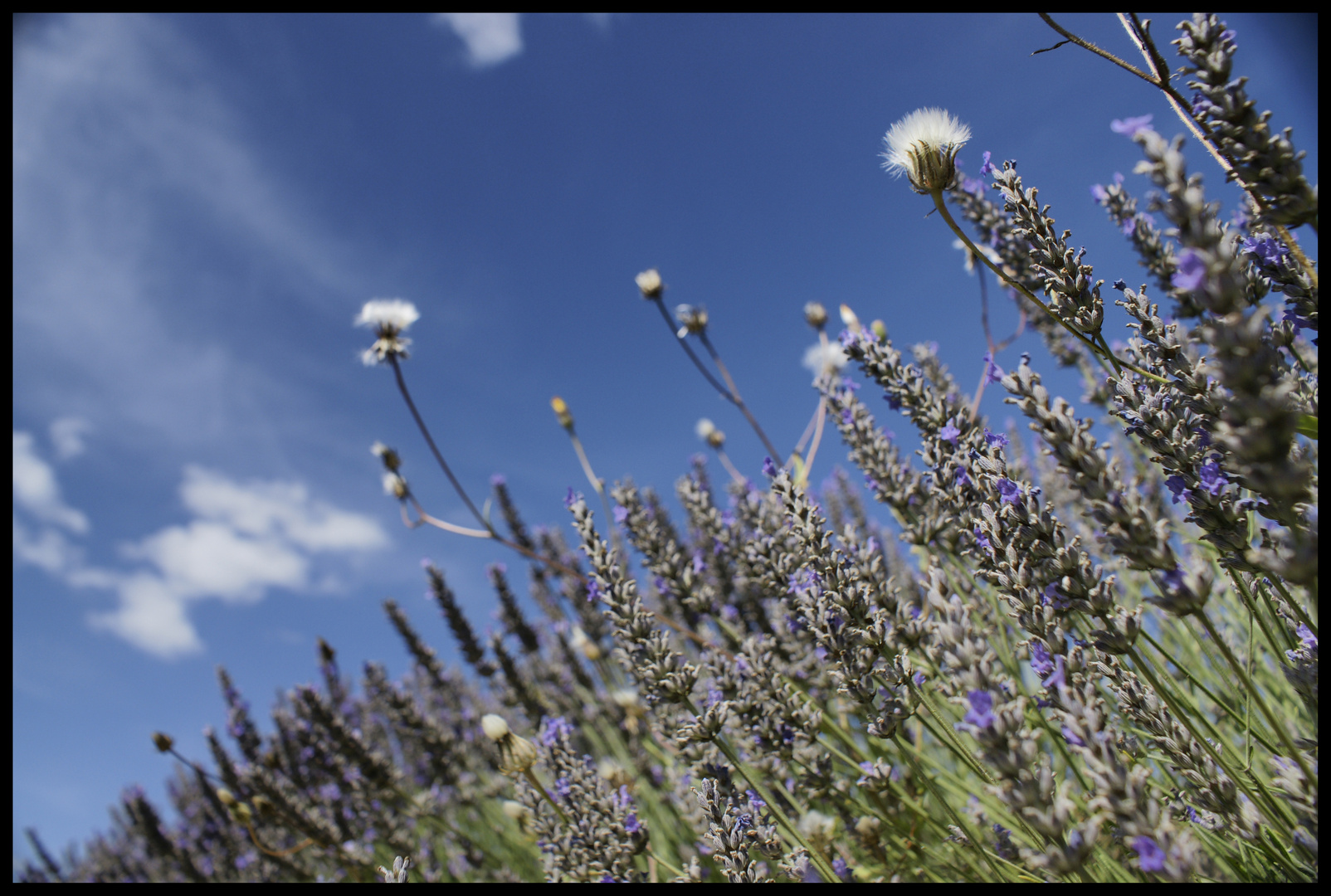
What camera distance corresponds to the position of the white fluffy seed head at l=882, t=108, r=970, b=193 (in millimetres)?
1687

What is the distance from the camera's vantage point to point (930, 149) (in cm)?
168

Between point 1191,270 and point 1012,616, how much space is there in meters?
0.89

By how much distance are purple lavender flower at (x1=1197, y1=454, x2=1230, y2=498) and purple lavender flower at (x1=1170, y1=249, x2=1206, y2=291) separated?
25.0 inches

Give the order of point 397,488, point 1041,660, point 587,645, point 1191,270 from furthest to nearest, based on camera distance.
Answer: point 587,645
point 397,488
point 1041,660
point 1191,270

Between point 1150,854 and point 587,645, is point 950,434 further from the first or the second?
point 587,645

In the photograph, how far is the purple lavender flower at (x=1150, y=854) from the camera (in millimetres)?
1001

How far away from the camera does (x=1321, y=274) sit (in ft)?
3.65

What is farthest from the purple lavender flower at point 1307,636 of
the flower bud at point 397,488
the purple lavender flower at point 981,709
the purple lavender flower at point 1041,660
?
the flower bud at point 397,488

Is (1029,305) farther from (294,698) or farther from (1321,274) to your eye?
(294,698)

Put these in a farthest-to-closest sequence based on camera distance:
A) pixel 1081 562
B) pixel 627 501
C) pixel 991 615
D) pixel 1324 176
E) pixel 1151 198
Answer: pixel 627 501
pixel 991 615
pixel 1081 562
pixel 1324 176
pixel 1151 198

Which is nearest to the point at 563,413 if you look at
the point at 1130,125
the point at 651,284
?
the point at 651,284

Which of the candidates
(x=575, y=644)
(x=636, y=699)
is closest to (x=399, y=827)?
(x=575, y=644)

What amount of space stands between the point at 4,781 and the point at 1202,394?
4.91 meters
